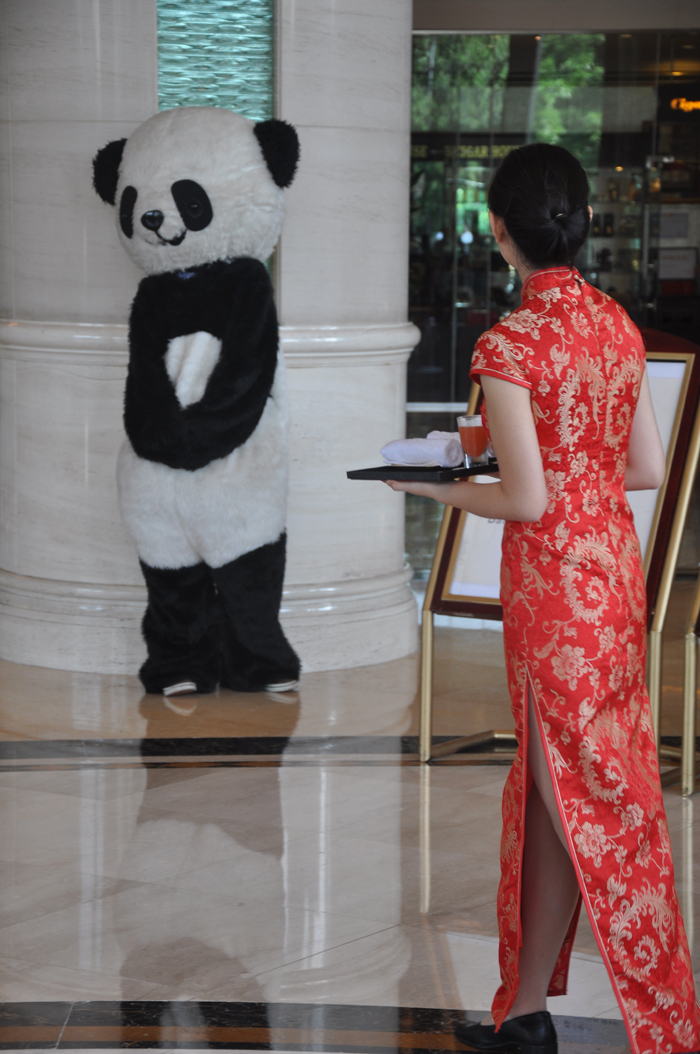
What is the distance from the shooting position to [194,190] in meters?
4.70

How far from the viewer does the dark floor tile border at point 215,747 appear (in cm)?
434

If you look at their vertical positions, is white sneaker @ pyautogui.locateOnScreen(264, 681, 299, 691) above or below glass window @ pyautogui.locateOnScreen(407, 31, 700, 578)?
below

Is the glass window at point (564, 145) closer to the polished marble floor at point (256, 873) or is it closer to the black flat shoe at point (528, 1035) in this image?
the polished marble floor at point (256, 873)

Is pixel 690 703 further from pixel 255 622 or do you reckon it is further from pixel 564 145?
pixel 564 145

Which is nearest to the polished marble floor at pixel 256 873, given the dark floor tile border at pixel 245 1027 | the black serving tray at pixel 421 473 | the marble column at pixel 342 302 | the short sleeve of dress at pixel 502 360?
the dark floor tile border at pixel 245 1027

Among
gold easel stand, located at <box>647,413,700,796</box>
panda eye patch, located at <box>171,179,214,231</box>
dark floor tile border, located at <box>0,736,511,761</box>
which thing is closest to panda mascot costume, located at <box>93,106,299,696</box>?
panda eye patch, located at <box>171,179,214,231</box>

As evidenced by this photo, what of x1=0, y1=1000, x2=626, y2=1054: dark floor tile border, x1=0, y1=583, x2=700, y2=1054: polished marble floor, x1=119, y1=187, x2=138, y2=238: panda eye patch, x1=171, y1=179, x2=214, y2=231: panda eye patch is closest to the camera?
x1=0, y1=1000, x2=626, y2=1054: dark floor tile border

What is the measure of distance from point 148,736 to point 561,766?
2.43 meters

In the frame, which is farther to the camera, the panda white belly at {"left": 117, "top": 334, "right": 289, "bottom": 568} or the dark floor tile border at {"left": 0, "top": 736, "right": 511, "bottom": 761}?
the panda white belly at {"left": 117, "top": 334, "right": 289, "bottom": 568}

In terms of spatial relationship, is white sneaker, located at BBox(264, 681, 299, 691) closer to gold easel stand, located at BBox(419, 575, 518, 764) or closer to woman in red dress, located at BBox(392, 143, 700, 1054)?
gold easel stand, located at BBox(419, 575, 518, 764)

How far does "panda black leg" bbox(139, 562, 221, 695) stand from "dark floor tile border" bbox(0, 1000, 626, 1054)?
2348mm

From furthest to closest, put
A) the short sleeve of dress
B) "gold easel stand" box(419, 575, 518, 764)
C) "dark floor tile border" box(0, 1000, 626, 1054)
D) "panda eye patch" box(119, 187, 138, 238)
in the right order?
1. "panda eye patch" box(119, 187, 138, 238)
2. "gold easel stand" box(419, 575, 518, 764)
3. "dark floor tile border" box(0, 1000, 626, 1054)
4. the short sleeve of dress

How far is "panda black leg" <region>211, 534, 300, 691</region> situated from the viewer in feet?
16.2

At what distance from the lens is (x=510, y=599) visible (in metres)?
2.39
